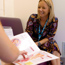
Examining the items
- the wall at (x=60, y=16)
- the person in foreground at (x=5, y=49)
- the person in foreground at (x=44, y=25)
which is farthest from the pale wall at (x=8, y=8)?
the person in foreground at (x=5, y=49)

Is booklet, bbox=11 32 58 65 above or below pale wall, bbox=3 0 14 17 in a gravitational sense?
below

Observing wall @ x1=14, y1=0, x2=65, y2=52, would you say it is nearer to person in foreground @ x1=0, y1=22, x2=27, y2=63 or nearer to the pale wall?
the pale wall

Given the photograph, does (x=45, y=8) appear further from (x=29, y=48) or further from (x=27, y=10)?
(x=29, y=48)

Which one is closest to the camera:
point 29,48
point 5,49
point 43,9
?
point 5,49

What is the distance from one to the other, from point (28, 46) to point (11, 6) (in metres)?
0.87

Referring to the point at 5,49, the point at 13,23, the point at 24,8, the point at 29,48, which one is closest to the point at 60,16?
the point at 24,8

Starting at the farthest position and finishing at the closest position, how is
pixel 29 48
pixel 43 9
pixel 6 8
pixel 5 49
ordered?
pixel 6 8 < pixel 43 9 < pixel 29 48 < pixel 5 49

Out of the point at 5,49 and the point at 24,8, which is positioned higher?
the point at 24,8

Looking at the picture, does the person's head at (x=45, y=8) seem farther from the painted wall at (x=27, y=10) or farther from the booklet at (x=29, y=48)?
the booklet at (x=29, y=48)

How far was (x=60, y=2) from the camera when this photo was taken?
1519 millimetres

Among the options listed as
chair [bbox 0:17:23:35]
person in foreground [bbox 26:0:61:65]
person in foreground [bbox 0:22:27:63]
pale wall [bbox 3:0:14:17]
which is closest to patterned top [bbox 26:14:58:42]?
person in foreground [bbox 26:0:61:65]

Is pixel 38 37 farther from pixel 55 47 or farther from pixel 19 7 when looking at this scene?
pixel 19 7

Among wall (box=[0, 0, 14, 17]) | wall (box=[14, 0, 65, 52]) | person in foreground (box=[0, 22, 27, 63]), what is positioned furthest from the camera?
wall (box=[14, 0, 65, 52])

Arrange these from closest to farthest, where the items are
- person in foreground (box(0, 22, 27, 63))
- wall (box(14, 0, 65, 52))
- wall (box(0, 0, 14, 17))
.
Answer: person in foreground (box(0, 22, 27, 63)) < wall (box(0, 0, 14, 17)) < wall (box(14, 0, 65, 52))
